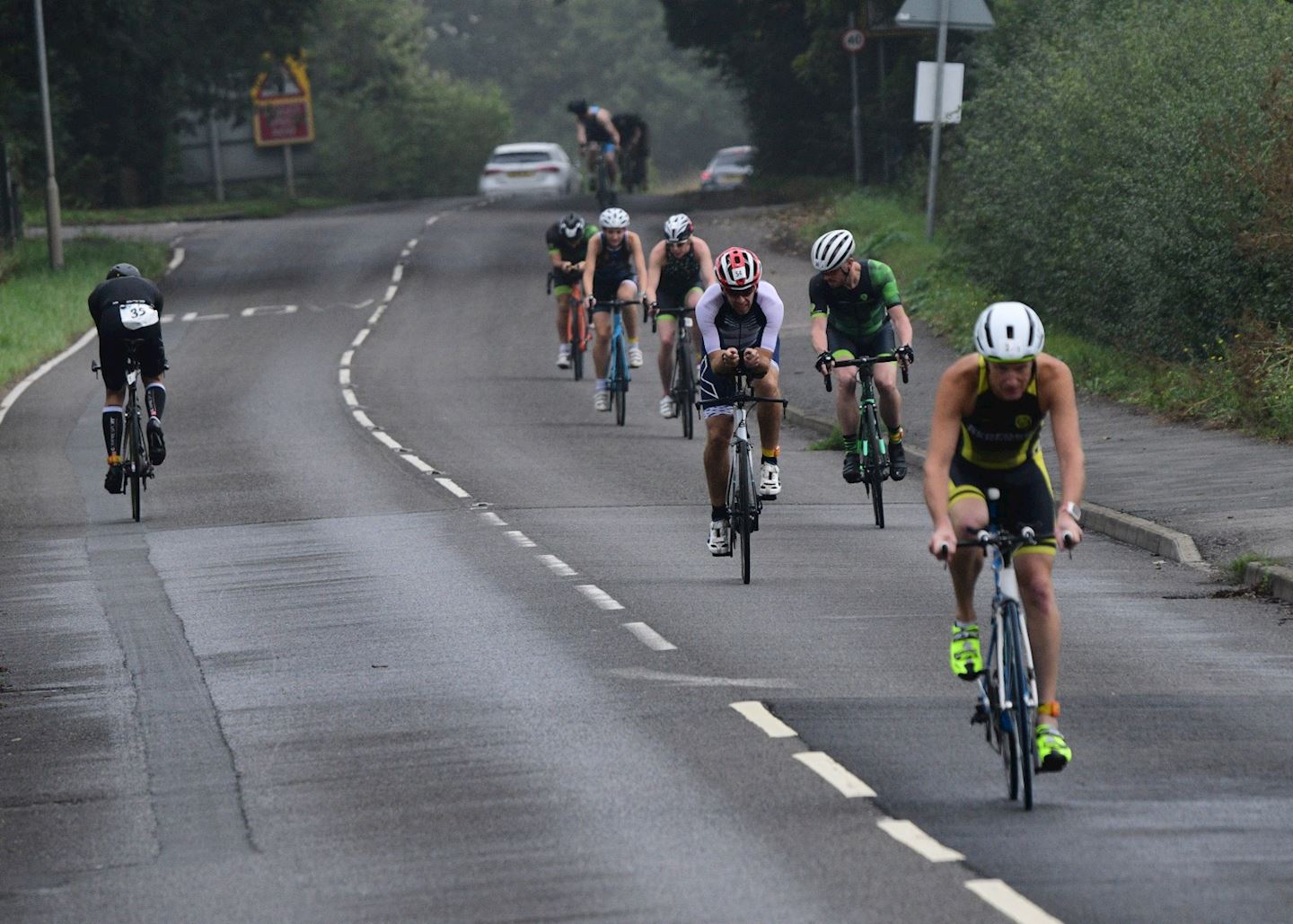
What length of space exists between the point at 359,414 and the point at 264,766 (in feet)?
55.2

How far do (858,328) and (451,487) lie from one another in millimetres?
4647

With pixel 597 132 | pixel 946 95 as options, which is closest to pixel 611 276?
pixel 946 95

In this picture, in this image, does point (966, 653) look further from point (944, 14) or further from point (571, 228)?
point (944, 14)

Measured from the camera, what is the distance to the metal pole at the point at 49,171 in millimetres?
37375

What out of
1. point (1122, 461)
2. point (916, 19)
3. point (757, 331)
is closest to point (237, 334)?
point (916, 19)

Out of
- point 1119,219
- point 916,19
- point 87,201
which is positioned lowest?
point 87,201

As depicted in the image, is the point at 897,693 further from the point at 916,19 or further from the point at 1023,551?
the point at 916,19

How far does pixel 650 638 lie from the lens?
12.0 metres

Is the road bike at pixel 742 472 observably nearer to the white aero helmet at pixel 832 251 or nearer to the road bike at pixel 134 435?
the white aero helmet at pixel 832 251

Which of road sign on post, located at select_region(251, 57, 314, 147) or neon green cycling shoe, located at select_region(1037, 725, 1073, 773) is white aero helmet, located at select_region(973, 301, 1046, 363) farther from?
road sign on post, located at select_region(251, 57, 314, 147)

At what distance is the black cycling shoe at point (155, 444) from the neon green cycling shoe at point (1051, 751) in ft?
36.0

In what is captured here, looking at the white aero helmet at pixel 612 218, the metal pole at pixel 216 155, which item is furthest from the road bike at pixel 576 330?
the metal pole at pixel 216 155

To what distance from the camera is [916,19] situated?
2870cm

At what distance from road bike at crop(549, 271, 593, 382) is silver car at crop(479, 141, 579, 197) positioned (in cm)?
3166
